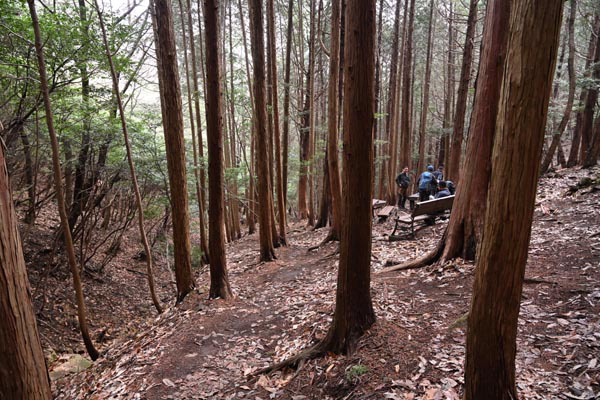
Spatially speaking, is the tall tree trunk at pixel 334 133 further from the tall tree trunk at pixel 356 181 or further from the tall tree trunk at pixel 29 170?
the tall tree trunk at pixel 29 170

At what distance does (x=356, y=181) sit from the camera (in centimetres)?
385

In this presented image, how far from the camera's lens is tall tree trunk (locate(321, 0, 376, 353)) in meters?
3.69

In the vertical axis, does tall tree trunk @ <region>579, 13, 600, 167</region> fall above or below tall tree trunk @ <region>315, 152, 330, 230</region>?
above

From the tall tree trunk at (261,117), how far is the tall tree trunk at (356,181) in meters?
6.07

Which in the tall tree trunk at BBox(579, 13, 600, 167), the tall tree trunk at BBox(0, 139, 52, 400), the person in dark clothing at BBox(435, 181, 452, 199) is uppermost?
the tall tree trunk at BBox(579, 13, 600, 167)

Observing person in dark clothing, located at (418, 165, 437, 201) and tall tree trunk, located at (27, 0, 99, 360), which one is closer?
tall tree trunk, located at (27, 0, 99, 360)

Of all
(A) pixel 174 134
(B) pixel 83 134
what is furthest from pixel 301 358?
(B) pixel 83 134

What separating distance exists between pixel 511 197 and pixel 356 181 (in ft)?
6.14

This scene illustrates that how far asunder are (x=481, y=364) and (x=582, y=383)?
1212 millimetres

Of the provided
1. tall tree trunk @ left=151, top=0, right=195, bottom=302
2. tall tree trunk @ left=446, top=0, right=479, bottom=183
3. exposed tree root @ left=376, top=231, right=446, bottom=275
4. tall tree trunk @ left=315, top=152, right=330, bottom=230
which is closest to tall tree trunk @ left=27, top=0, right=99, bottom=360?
tall tree trunk @ left=151, top=0, right=195, bottom=302

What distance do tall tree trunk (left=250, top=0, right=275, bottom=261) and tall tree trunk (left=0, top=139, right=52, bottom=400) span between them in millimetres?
8076

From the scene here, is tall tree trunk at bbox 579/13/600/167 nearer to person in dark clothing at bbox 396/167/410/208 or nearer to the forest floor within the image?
the forest floor

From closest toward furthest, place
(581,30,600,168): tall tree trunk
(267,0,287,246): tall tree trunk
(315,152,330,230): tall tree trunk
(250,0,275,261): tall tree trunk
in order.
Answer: (250,0,275,261): tall tree trunk → (267,0,287,246): tall tree trunk → (581,30,600,168): tall tree trunk → (315,152,330,230): tall tree trunk

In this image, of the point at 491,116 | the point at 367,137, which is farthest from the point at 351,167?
the point at 491,116
